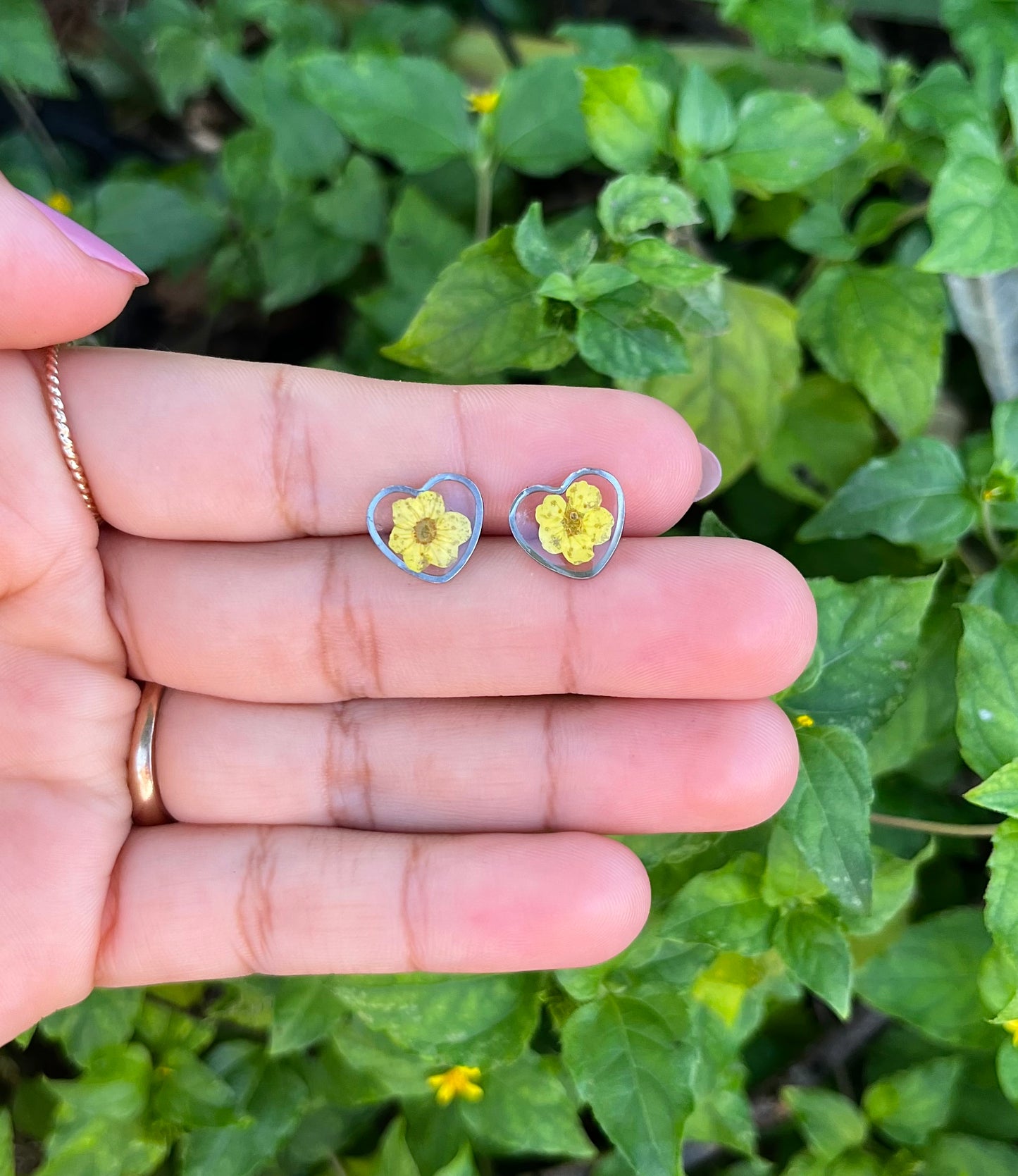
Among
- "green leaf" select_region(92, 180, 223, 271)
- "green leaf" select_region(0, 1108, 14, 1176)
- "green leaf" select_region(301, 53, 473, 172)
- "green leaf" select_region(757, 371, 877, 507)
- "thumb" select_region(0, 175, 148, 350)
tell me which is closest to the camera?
"thumb" select_region(0, 175, 148, 350)

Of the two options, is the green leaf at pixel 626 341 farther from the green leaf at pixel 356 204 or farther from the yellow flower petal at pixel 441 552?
the green leaf at pixel 356 204

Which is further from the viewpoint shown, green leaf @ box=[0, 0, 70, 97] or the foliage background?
green leaf @ box=[0, 0, 70, 97]

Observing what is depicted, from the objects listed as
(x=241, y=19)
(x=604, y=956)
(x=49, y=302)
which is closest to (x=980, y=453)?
(x=604, y=956)

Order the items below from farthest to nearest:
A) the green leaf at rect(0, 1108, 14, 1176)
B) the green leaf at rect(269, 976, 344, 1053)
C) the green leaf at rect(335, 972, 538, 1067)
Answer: the green leaf at rect(269, 976, 344, 1053)
the green leaf at rect(0, 1108, 14, 1176)
the green leaf at rect(335, 972, 538, 1067)

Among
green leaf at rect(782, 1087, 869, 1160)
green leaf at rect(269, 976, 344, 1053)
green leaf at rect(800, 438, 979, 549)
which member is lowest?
green leaf at rect(782, 1087, 869, 1160)

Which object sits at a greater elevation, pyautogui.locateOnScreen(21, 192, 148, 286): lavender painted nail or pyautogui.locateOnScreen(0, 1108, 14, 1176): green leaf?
pyautogui.locateOnScreen(21, 192, 148, 286): lavender painted nail

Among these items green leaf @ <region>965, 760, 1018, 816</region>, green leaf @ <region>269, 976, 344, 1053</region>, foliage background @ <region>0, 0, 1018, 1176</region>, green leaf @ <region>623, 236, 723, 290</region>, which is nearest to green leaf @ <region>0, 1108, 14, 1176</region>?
foliage background @ <region>0, 0, 1018, 1176</region>

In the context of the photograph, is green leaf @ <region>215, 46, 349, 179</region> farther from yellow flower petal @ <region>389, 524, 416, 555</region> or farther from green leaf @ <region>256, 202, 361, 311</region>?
yellow flower petal @ <region>389, 524, 416, 555</region>

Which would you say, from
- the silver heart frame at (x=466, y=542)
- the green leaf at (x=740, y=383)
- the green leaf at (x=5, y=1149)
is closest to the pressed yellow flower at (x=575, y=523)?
the silver heart frame at (x=466, y=542)
